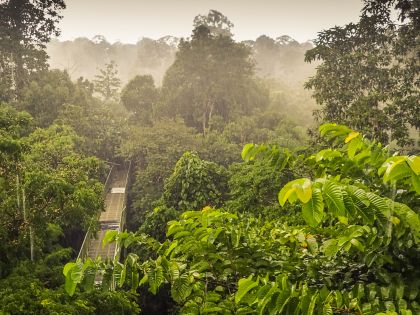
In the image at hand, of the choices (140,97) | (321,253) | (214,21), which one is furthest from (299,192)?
(214,21)

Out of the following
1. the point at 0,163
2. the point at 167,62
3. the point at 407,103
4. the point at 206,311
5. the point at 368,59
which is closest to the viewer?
the point at 206,311

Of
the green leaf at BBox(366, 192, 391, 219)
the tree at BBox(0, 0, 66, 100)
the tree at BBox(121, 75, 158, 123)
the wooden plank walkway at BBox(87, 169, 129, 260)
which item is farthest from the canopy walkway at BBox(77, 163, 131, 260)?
the green leaf at BBox(366, 192, 391, 219)

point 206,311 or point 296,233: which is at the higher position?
point 296,233

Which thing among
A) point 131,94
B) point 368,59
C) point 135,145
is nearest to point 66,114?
point 135,145

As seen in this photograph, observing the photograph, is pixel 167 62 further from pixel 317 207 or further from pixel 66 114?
pixel 317 207

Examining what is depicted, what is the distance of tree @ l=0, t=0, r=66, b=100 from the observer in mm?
22312

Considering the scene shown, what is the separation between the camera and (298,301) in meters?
2.12

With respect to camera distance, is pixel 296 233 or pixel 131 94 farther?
pixel 131 94

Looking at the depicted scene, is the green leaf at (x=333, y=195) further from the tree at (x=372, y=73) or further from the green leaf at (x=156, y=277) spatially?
the tree at (x=372, y=73)

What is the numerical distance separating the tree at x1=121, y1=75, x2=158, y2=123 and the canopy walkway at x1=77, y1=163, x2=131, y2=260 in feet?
16.3

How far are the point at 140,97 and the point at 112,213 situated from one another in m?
12.2

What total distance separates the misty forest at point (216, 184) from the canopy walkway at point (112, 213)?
0.13 metres

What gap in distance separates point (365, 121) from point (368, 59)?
3.41 m

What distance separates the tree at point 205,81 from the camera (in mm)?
29766
